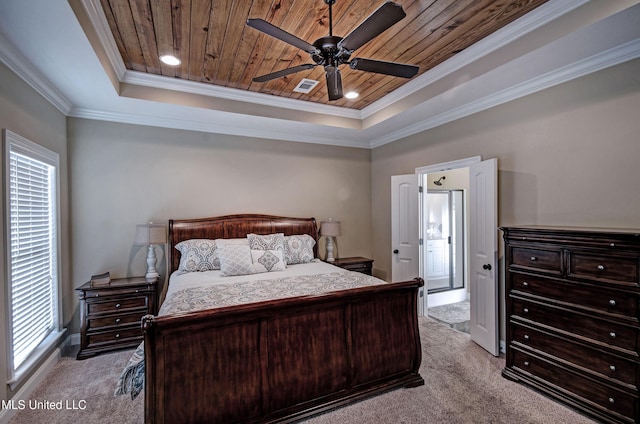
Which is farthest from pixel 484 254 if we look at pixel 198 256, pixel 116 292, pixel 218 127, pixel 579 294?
pixel 116 292

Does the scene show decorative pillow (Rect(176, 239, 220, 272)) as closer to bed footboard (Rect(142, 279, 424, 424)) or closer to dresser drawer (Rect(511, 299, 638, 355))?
bed footboard (Rect(142, 279, 424, 424))

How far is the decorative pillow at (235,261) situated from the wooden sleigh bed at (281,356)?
136 centimetres

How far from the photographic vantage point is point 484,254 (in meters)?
3.27

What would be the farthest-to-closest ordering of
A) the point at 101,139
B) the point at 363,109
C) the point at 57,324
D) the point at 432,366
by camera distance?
1. the point at 363,109
2. the point at 101,139
3. the point at 57,324
4. the point at 432,366

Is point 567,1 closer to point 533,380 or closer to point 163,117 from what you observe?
Answer: point 533,380

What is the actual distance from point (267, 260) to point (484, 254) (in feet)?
7.91

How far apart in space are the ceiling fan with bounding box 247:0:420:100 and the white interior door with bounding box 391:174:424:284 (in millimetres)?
2211

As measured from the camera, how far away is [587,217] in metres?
2.52

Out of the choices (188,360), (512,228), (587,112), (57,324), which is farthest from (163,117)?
(587,112)

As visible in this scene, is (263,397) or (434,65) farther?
(434,65)

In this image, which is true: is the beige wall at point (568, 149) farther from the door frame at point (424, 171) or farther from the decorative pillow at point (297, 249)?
the decorative pillow at point (297, 249)

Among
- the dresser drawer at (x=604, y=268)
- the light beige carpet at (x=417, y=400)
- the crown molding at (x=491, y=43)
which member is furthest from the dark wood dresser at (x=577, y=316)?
the crown molding at (x=491, y=43)

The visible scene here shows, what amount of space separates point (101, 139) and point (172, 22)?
2.05 m

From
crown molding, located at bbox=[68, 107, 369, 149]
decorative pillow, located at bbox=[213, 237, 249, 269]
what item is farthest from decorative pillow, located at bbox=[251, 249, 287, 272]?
crown molding, located at bbox=[68, 107, 369, 149]
